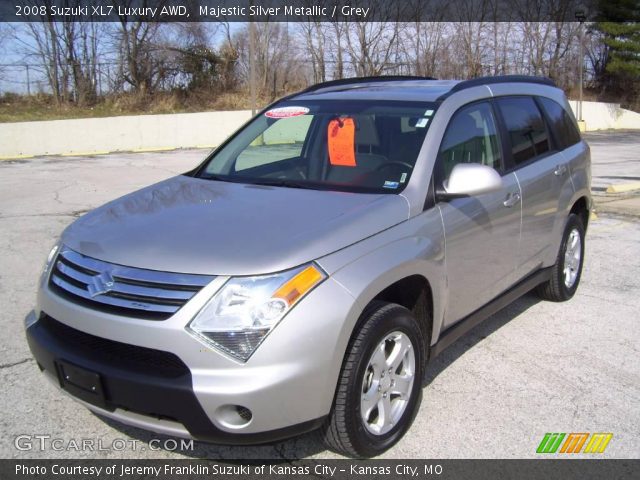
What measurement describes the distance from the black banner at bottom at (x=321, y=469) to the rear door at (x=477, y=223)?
85 centimetres

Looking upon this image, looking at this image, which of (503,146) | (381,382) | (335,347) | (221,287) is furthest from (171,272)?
(503,146)

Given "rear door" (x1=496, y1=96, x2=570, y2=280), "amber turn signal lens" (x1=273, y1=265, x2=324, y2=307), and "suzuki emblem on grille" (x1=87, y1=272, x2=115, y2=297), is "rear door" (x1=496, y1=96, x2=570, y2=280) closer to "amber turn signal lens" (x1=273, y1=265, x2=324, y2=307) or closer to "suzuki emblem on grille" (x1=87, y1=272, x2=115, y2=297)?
"amber turn signal lens" (x1=273, y1=265, x2=324, y2=307)

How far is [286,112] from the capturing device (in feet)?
14.0

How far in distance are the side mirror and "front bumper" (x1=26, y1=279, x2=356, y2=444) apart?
108 cm

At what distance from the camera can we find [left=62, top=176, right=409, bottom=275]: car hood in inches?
103

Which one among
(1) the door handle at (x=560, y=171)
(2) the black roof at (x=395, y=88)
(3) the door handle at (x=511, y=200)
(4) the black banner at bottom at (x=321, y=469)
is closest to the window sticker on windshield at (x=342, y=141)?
(2) the black roof at (x=395, y=88)

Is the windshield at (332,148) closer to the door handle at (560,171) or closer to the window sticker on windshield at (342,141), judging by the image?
the window sticker on windshield at (342,141)

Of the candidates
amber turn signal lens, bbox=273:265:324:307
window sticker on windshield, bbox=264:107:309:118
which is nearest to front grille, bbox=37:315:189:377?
amber turn signal lens, bbox=273:265:324:307

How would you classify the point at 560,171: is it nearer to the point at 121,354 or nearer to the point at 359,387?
the point at 359,387

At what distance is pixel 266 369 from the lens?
8.01ft

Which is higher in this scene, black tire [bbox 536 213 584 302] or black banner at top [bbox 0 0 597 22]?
black banner at top [bbox 0 0 597 22]

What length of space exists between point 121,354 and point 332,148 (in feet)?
6.02

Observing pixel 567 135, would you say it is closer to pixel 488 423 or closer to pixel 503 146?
pixel 503 146

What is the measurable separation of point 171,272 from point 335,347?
29.9 inches
